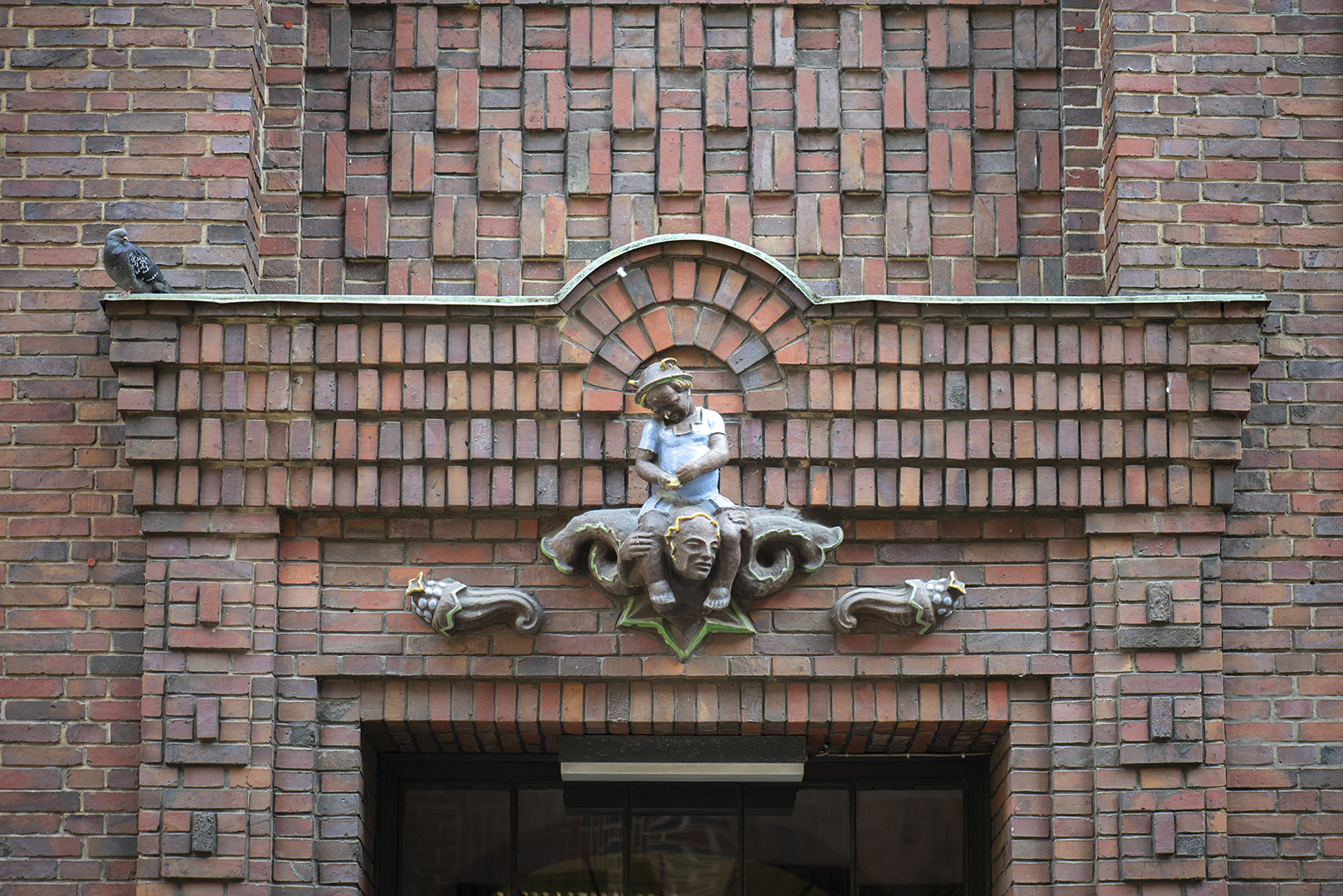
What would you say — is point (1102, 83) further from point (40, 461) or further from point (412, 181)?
point (40, 461)

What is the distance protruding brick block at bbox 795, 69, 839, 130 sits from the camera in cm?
673

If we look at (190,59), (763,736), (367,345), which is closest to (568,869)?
(763,736)

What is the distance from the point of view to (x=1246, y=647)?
6.23 metres

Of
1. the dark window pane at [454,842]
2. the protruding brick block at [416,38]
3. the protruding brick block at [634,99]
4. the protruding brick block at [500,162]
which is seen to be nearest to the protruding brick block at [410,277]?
the protruding brick block at [500,162]

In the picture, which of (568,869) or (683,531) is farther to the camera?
(568,869)

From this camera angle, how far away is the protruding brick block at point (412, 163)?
670 cm

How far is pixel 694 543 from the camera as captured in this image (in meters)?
5.91

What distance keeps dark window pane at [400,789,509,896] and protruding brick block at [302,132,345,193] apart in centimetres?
244

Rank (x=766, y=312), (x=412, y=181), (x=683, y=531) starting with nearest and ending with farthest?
(x=683, y=531) → (x=766, y=312) → (x=412, y=181)

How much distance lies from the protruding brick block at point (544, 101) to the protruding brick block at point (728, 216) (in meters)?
0.67

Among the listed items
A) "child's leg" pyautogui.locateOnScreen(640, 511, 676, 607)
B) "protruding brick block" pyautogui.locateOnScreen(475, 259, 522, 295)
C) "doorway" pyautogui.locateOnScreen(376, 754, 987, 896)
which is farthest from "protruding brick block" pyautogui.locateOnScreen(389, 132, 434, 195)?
"doorway" pyautogui.locateOnScreen(376, 754, 987, 896)

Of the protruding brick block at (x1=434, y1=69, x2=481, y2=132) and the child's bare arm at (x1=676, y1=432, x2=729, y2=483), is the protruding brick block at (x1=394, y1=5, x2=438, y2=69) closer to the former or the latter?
the protruding brick block at (x1=434, y1=69, x2=481, y2=132)

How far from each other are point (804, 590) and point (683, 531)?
24.0 inches

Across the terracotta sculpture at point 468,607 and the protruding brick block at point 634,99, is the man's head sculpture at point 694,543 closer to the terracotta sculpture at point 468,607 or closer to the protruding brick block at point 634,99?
the terracotta sculpture at point 468,607
